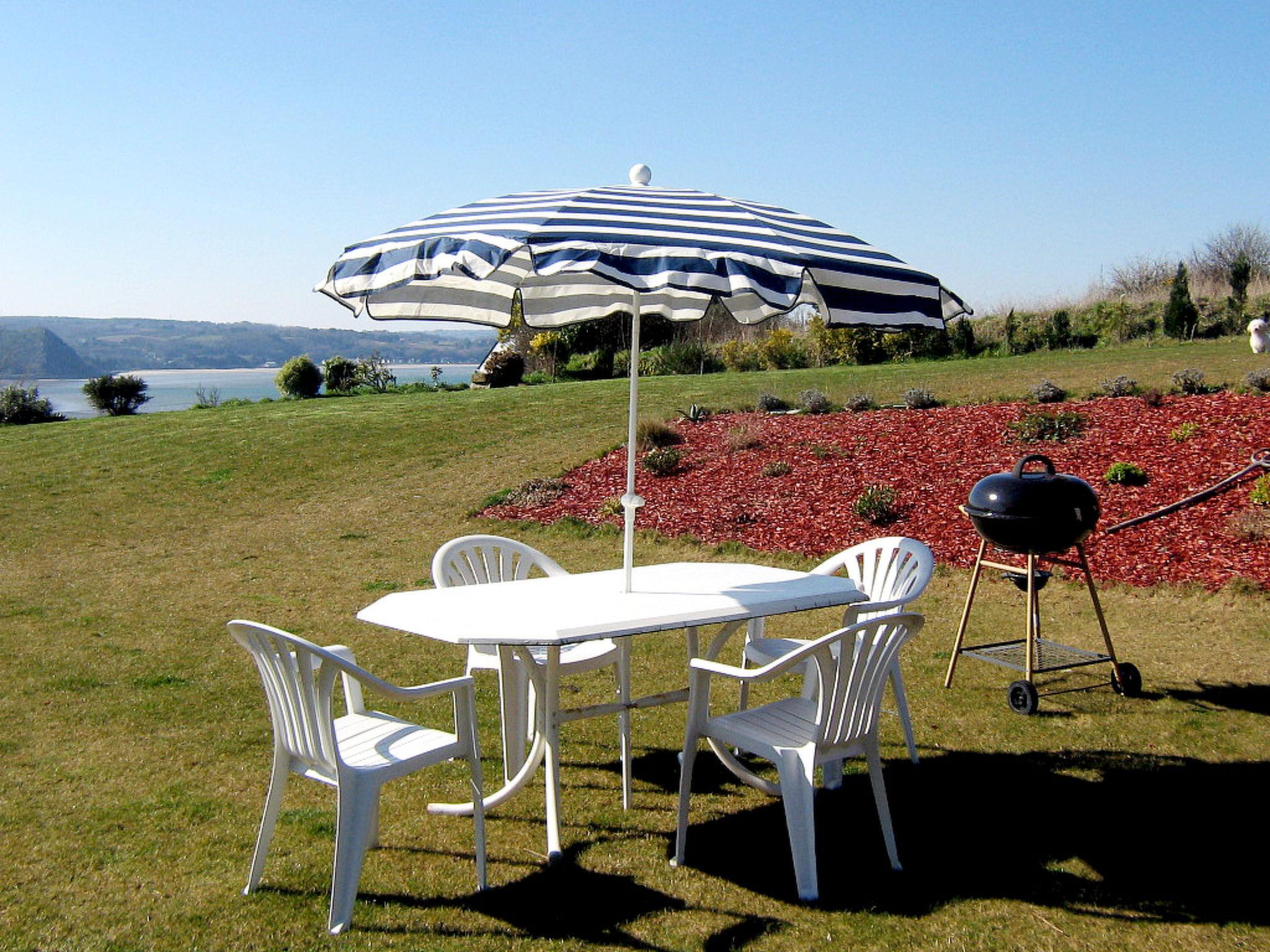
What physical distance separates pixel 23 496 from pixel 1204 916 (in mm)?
12758

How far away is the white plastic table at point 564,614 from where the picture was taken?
11.0ft

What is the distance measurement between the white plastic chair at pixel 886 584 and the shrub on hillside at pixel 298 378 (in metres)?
19.3

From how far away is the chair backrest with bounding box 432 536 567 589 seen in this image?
4.79 m

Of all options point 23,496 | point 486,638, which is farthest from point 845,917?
point 23,496

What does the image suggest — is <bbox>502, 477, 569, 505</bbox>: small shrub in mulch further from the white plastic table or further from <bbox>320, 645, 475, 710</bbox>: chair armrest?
<bbox>320, 645, 475, 710</bbox>: chair armrest

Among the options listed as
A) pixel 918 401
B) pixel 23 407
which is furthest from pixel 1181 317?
pixel 23 407

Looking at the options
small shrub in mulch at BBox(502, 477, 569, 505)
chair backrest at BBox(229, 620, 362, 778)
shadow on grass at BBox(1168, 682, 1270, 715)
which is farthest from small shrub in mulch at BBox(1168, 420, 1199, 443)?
chair backrest at BBox(229, 620, 362, 778)

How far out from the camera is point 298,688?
3002mm

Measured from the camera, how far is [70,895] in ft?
10.2

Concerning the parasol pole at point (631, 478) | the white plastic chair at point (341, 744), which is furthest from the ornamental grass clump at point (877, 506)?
the white plastic chair at point (341, 744)

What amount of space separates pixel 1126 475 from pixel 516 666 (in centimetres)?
678

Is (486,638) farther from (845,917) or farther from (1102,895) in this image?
(1102,895)

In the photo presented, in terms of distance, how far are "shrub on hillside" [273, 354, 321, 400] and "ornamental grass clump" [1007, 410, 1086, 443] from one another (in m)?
16.5

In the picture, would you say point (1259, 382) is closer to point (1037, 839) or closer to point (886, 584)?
point (886, 584)
